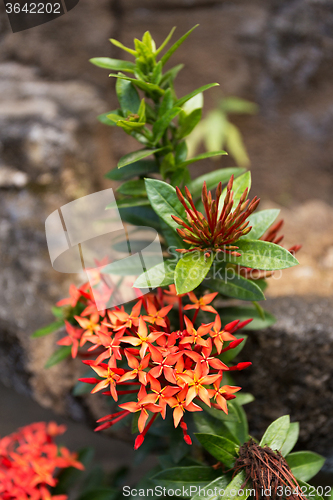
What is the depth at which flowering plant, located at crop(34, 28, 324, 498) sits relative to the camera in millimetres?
621

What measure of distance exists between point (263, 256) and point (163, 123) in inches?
14.4

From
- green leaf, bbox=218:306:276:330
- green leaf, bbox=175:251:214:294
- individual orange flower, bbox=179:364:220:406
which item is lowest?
green leaf, bbox=218:306:276:330

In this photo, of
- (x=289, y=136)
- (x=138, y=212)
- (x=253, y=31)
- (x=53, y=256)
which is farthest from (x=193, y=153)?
(x=53, y=256)

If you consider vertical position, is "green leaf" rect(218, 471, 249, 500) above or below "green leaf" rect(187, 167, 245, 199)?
below

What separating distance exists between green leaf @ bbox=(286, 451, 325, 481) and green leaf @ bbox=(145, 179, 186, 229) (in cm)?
60

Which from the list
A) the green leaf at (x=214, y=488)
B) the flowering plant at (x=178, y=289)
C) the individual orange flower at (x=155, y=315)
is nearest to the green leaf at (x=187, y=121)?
the flowering plant at (x=178, y=289)

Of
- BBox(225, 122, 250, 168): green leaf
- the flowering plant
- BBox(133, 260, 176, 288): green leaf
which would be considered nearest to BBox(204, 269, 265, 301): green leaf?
the flowering plant

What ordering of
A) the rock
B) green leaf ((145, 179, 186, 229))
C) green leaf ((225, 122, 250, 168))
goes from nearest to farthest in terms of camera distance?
green leaf ((145, 179, 186, 229)) → the rock → green leaf ((225, 122, 250, 168))

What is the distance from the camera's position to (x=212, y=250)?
71 cm

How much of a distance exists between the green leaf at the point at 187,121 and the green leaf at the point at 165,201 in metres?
0.20

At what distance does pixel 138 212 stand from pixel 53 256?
0.25 m

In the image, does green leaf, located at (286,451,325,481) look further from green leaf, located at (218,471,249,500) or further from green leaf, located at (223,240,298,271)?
green leaf, located at (223,240,298,271)

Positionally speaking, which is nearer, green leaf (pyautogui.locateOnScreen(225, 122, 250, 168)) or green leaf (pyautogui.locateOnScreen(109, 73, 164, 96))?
green leaf (pyautogui.locateOnScreen(109, 73, 164, 96))

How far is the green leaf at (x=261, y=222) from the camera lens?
2.40 ft
